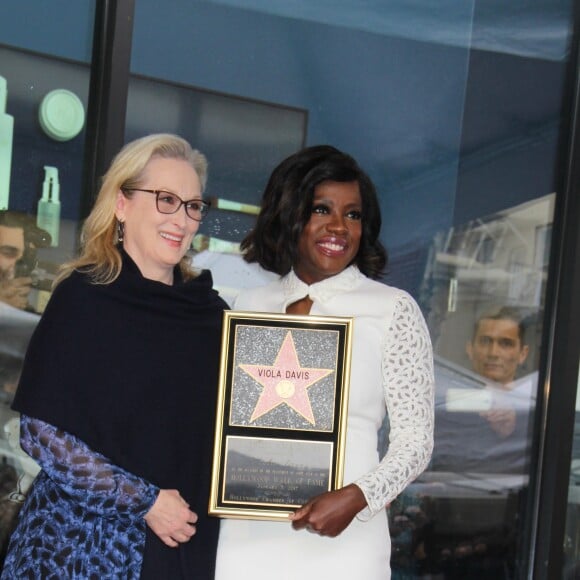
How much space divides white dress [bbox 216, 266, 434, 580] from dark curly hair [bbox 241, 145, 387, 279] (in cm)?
16

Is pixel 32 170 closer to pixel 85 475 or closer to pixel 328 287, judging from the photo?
pixel 328 287

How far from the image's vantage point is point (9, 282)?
11.9 feet

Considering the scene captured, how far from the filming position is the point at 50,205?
3.68 metres

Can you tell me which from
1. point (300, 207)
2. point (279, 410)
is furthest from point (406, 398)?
point (300, 207)

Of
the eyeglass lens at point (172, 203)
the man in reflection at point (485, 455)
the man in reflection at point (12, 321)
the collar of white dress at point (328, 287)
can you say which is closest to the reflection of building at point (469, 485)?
the man in reflection at point (485, 455)

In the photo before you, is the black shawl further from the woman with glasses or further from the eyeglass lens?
the eyeglass lens

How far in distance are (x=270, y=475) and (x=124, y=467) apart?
12.9 inches

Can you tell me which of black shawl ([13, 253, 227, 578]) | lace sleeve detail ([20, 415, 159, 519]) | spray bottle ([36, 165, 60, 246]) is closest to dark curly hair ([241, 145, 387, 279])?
black shawl ([13, 253, 227, 578])

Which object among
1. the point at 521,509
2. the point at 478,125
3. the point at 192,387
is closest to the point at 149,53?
the point at 478,125

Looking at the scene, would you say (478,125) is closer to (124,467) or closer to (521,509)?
(521,509)

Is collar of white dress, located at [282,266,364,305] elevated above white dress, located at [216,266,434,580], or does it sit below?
above

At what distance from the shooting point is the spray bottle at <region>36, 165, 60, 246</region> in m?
3.67

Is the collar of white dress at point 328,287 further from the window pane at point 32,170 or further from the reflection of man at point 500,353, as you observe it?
the reflection of man at point 500,353

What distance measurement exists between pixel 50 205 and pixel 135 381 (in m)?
1.45
